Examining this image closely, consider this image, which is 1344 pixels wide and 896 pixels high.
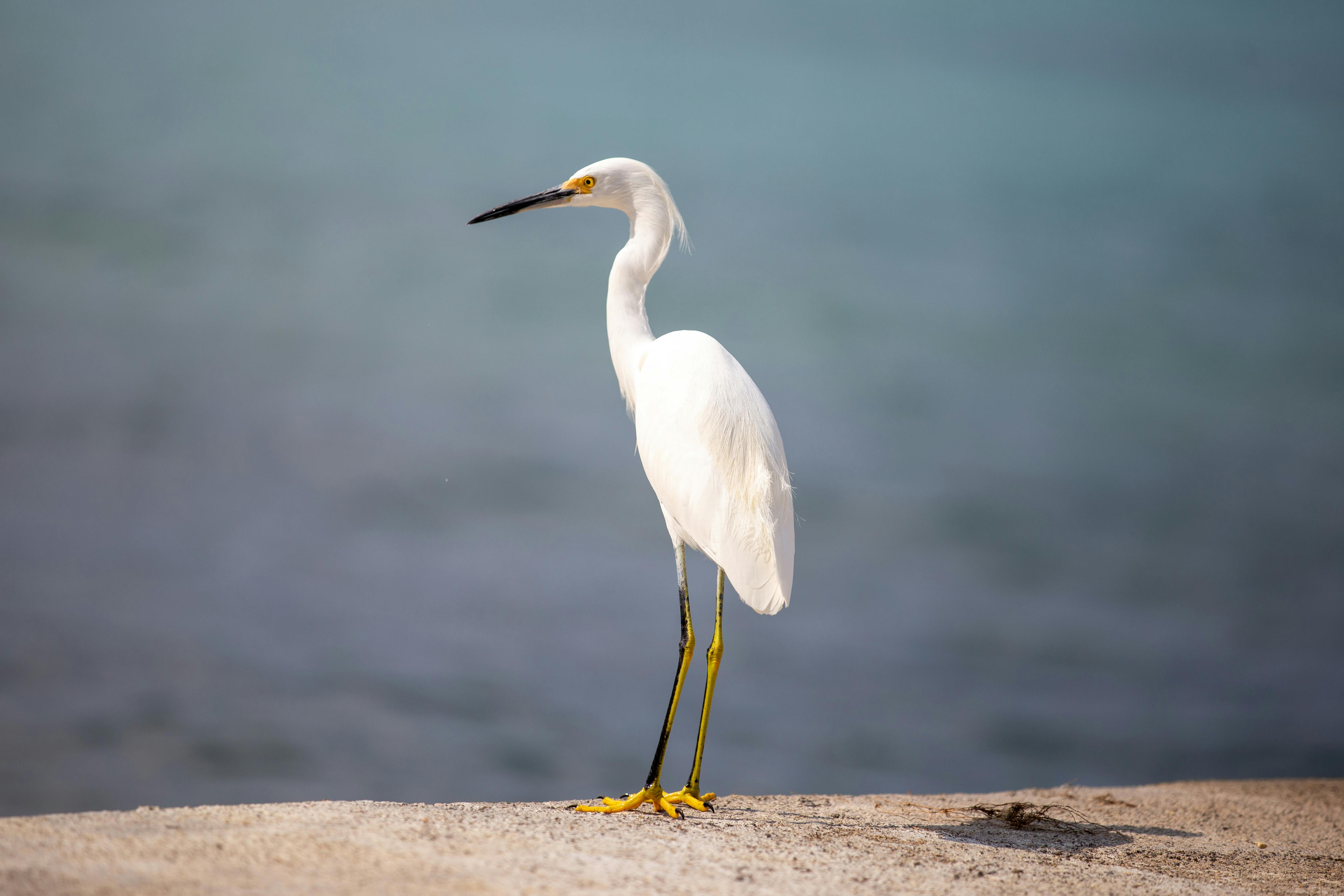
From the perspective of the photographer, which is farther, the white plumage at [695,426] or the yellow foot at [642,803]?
the white plumage at [695,426]

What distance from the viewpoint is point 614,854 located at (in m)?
3.68

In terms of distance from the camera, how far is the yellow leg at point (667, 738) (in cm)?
468

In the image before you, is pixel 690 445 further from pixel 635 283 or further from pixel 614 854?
pixel 614 854

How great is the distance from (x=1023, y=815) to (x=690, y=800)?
2.48m

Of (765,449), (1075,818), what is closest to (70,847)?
(765,449)

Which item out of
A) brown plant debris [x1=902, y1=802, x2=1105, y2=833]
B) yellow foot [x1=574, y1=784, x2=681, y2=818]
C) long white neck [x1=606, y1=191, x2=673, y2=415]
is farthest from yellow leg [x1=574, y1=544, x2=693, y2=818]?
brown plant debris [x1=902, y1=802, x2=1105, y2=833]

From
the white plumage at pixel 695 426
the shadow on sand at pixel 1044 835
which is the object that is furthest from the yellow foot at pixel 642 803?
the shadow on sand at pixel 1044 835

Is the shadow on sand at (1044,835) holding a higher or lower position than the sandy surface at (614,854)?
higher

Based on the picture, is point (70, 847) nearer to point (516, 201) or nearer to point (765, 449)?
point (765, 449)

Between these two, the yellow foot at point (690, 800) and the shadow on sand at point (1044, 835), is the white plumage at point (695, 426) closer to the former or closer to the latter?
the yellow foot at point (690, 800)

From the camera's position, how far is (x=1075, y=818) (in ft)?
21.4

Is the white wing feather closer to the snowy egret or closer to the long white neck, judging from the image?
the snowy egret

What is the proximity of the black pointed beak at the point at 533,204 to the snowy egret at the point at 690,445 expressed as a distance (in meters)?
0.02

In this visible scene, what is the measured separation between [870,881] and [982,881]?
2.02 ft
